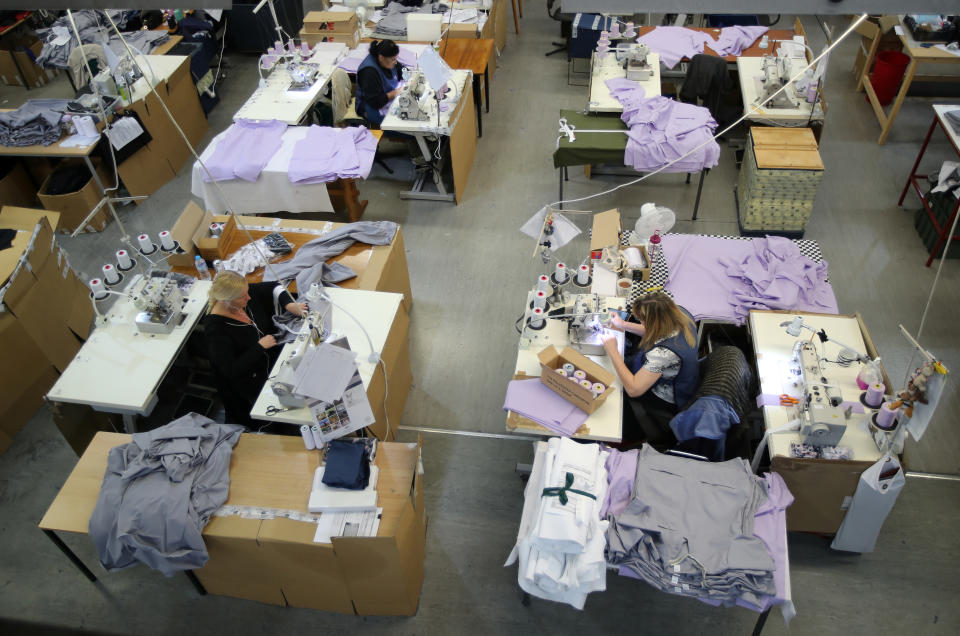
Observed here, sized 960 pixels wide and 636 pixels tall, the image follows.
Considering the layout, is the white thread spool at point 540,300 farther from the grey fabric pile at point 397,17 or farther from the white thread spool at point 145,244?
the grey fabric pile at point 397,17

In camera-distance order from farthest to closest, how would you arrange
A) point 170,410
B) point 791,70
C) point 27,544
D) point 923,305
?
point 791,70 → point 923,305 → point 170,410 → point 27,544

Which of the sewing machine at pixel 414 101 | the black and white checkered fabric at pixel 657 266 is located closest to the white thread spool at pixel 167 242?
the sewing machine at pixel 414 101

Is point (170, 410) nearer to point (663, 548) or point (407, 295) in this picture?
point (407, 295)

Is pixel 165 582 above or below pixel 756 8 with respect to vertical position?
below

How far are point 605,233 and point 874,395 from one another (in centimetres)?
174

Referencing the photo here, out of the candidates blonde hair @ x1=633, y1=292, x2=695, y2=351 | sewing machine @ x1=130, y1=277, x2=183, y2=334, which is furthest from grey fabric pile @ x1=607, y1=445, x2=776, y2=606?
sewing machine @ x1=130, y1=277, x2=183, y2=334

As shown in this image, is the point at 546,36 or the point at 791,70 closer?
the point at 791,70

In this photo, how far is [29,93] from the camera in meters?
7.26

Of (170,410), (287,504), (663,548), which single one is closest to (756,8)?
(663,548)

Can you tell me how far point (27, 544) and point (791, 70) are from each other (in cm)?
629

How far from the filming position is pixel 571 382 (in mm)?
3260

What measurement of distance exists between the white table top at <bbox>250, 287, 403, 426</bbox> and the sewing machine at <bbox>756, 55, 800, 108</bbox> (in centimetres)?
363

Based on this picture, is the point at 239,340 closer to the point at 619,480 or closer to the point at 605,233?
the point at 619,480

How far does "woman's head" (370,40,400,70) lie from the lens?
215 inches
